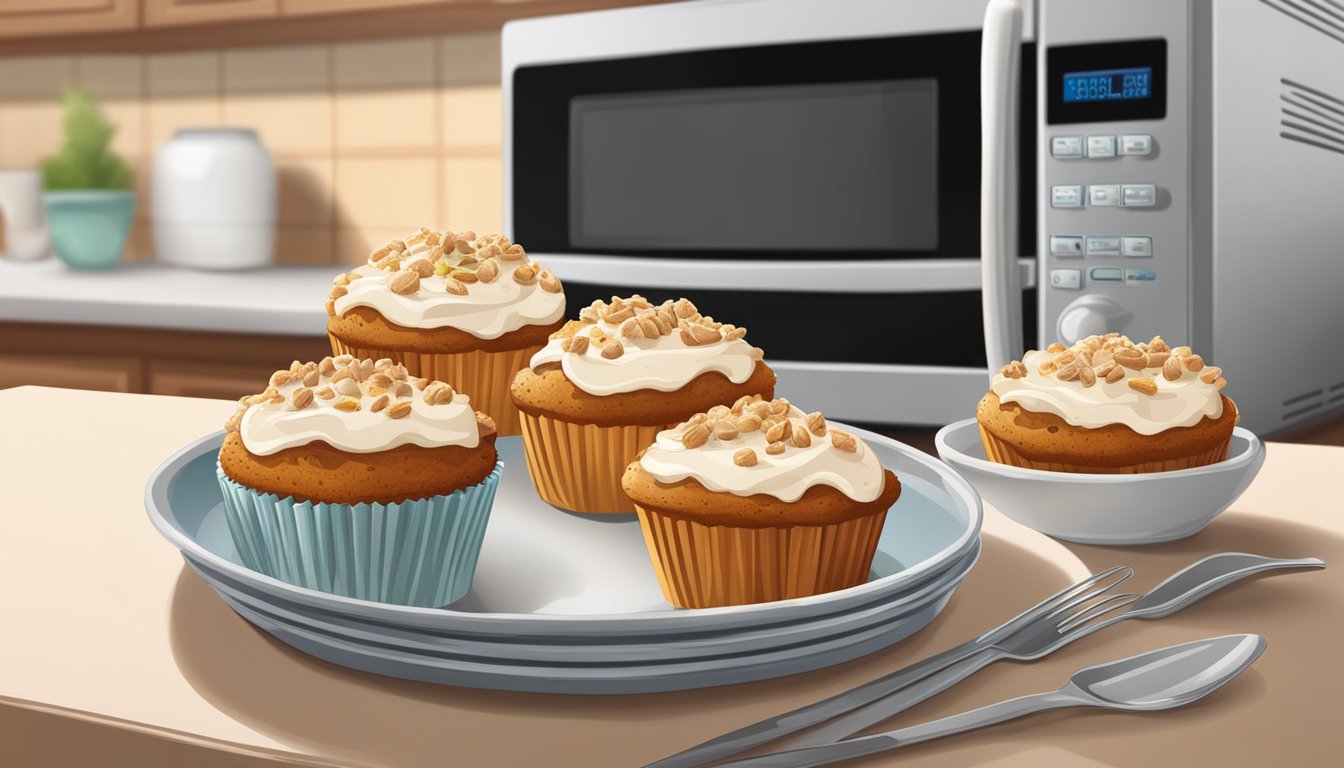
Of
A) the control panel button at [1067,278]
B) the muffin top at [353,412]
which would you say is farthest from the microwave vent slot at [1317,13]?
the muffin top at [353,412]

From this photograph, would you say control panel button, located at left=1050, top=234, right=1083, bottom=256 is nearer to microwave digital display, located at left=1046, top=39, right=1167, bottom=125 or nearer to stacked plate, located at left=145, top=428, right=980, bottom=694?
microwave digital display, located at left=1046, top=39, right=1167, bottom=125

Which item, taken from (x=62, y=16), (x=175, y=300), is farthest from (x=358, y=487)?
(x=62, y=16)

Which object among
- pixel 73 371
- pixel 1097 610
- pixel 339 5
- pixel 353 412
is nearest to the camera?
pixel 1097 610

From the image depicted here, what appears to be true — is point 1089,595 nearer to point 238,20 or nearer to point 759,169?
point 759,169

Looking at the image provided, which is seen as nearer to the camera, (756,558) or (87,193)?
(756,558)

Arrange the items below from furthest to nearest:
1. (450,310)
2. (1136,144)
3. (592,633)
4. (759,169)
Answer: (759,169) → (1136,144) → (450,310) → (592,633)

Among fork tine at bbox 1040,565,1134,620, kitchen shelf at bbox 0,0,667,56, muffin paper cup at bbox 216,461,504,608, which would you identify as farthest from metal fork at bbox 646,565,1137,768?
kitchen shelf at bbox 0,0,667,56
